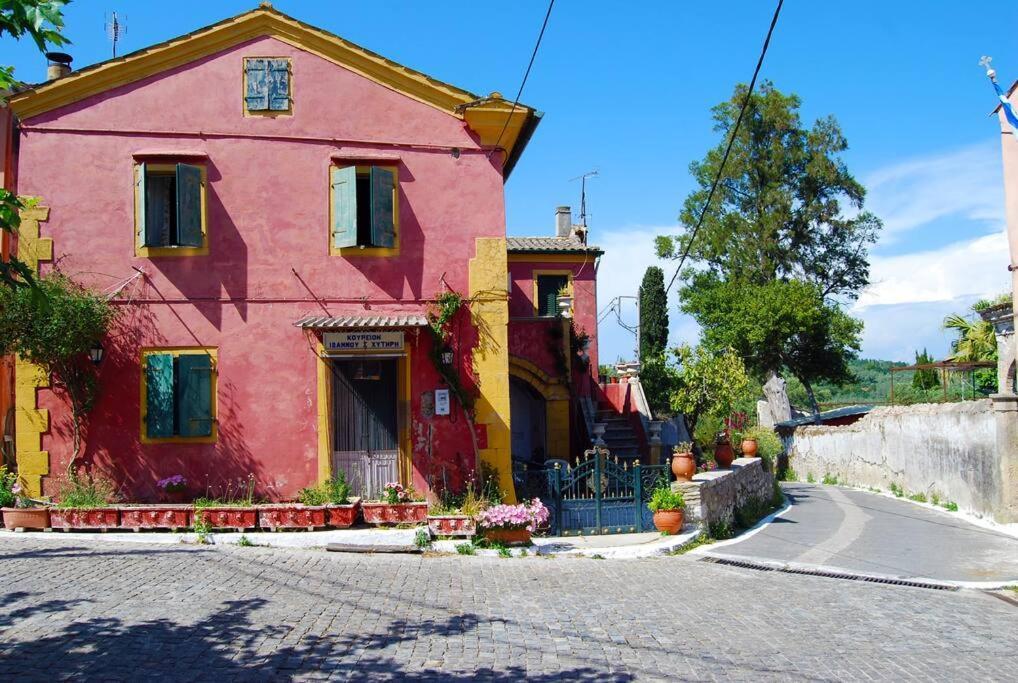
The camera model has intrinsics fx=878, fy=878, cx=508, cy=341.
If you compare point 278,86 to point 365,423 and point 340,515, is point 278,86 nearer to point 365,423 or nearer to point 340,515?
point 365,423

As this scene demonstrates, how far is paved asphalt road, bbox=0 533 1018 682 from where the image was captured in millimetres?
7043

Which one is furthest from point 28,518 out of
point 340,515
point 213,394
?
point 340,515

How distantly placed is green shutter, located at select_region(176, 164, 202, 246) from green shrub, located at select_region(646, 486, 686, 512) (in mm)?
7960

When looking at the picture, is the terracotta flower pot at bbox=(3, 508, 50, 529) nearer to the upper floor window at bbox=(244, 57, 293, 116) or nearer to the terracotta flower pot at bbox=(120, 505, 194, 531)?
the terracotta flower pot at bbox=(120, 505, 194, 531)

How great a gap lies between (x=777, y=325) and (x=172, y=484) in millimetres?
26261

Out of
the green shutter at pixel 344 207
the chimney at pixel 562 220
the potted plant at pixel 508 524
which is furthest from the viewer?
the chimney at pixel 562 220

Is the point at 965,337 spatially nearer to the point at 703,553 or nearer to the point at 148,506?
the point at 703,553

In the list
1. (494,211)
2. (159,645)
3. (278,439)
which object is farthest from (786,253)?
(159,645)

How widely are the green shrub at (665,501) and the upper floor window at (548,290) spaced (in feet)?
39.2

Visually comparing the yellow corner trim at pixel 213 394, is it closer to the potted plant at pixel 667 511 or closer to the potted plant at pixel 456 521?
the potted plant at pixel 456 521

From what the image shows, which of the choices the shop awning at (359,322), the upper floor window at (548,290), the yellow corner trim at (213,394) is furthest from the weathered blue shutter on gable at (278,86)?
the upper floor window at (548,290)

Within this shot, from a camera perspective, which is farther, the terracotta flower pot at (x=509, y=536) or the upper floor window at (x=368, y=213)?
the upper floor window at (x=368, y=213)

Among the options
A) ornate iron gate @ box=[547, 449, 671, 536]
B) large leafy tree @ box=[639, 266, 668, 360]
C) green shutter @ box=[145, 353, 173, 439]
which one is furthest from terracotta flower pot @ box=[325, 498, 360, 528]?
large leafy tree @ box=[639, 266, 668, 360]

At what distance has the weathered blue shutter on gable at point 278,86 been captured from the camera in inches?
545
